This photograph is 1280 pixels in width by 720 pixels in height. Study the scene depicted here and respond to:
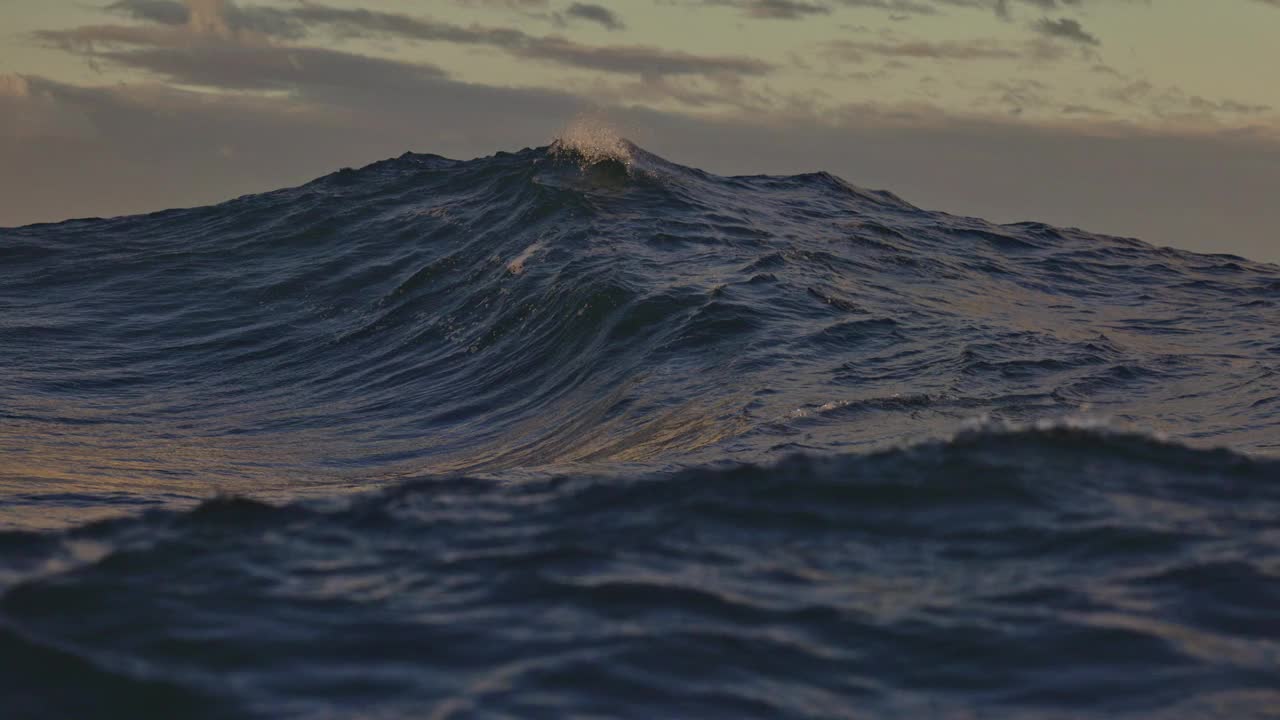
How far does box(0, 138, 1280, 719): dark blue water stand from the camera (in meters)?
4.87

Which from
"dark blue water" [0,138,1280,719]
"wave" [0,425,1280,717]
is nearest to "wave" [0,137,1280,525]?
"dark blue water" [0,138,1280,719]

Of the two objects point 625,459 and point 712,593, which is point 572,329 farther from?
point 712,593

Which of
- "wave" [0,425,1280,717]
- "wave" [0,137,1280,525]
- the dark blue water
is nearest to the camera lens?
"wave" [0,425,1280,717]

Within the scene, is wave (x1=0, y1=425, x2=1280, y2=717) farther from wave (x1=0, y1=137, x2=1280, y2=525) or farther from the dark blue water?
wave (x1=0, y1=137, x2=1280, y2=525)

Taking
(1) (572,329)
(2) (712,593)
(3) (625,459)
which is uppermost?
(1) (572,329)

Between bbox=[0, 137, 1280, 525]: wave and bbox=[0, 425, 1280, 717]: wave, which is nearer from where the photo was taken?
bbox=[0, 425, 1280, 717]: wave

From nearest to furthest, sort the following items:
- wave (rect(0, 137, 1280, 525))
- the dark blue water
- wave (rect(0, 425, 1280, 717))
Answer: wave (rect(0, 425, 1280, 717)) < the dark blue water < wave (rect(0, 137, 1280, 525))

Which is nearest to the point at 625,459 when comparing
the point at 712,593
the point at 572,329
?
the point at 712,593

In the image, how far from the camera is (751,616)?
531 centimetres

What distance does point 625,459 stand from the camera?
11117 mm

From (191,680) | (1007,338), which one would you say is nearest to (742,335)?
(1007,338)

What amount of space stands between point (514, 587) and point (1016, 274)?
1917cm

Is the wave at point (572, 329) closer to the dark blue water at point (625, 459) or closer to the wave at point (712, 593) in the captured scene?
the dark blue water at point (625, 459)

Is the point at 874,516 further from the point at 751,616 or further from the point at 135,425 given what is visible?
the point at 135,425
